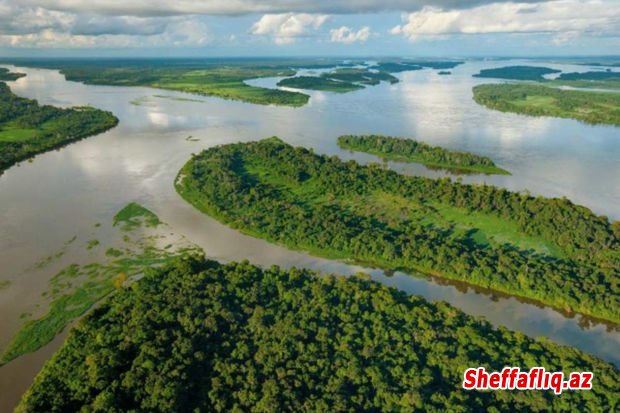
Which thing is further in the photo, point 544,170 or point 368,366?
point 544,170

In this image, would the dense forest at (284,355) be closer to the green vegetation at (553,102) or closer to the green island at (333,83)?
the green vegetation at (553,102)

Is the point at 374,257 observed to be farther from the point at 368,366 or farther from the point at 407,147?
the point at 407,147

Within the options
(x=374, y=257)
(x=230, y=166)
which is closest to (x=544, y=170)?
(x=374, y=257)

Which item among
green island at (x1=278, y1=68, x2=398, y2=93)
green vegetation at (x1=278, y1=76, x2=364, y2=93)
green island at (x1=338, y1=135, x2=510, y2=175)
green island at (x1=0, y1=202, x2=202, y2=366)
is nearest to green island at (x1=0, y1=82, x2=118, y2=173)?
green island at (x1=0, y1=202, x2=202, y2=366)

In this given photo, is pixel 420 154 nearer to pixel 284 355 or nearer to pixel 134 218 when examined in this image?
pixel 134 218

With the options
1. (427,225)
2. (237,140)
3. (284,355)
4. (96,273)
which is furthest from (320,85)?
(284,355)

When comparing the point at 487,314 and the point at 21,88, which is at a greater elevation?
the point at 21,88
